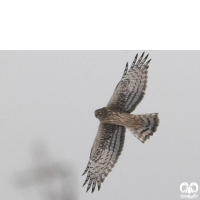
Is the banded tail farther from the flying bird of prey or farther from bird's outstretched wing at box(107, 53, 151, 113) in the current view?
bird's outstretched wing at box(107, 53, 151, 113)

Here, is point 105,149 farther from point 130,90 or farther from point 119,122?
point 130,90

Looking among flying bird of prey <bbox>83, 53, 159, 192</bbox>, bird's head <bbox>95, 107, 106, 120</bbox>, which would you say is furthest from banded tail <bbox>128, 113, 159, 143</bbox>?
bird's head <bbox>95, 107, 106, 120</bbox>

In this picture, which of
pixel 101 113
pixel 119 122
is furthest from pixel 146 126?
pixel 101 113

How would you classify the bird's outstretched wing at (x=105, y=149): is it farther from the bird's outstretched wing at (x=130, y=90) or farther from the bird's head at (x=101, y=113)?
the bird's outstretched wing at (x=130, y=90)

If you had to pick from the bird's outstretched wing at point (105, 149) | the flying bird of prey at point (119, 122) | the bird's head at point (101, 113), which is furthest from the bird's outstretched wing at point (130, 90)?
the bird's outstretched wing at point (105, 149)

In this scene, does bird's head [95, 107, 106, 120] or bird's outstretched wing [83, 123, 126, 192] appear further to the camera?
bird's outstretched wing [83, 123, 126, 192]

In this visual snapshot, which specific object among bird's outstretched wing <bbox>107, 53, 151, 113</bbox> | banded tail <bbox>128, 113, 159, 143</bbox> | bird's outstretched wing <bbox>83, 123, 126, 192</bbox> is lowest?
bird's outstretched wing <bbox>83, 123, 126, 192</bbox>

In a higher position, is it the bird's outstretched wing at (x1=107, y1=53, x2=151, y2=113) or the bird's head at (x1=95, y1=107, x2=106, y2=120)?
the bird's outstretched wing at (x1=107, y1=53, x2=151, y2=113)
